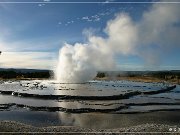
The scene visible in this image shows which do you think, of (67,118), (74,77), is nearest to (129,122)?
(67,118)

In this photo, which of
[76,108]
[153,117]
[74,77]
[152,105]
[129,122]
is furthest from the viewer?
[74,77]

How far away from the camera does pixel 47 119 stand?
23062 millimetres

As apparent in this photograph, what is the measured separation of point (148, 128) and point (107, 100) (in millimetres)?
16686

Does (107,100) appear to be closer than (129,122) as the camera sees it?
No

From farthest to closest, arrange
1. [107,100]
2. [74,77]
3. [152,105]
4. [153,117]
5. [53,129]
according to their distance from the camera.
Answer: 1. [74,77]
2. [107,100]
3. [152,105]
4. [153,117]
5. [53,129]

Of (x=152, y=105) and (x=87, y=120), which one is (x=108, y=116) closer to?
(x=87, y=120)

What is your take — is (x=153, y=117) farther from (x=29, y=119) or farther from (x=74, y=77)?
(x=74, y=77)

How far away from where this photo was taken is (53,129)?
683 inches

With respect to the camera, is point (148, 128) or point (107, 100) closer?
point (148, 128)

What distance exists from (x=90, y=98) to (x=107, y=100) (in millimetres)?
1973

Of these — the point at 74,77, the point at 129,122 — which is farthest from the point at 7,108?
the point at 74,77

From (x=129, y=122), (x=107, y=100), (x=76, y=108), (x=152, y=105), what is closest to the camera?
(x=129, y=122)

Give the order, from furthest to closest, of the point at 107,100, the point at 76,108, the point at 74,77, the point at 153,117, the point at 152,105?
the point at 74,77 < the point at 107,100 < the point at 152,105 < the point at 76,108 < the point at 153,117

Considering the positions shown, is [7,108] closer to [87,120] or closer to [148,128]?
[87,120]
